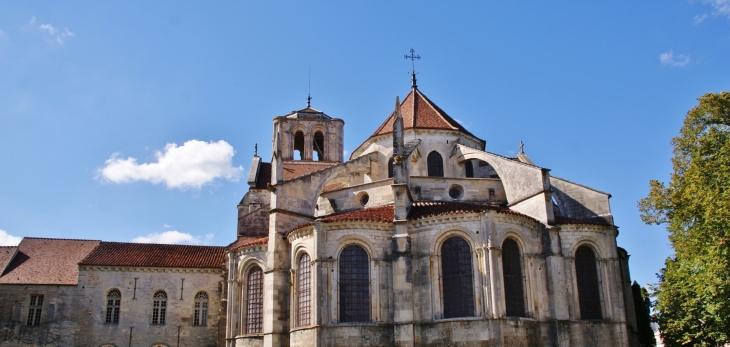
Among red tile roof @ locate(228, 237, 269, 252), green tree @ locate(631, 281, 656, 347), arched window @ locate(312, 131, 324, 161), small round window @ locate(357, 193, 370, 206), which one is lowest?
green tree @ locate(631, 281, 656, 347)

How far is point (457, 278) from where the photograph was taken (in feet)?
71.4

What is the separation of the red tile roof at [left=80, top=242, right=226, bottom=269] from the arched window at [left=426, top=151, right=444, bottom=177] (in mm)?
12784

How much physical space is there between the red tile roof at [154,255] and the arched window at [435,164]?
41.9 feet

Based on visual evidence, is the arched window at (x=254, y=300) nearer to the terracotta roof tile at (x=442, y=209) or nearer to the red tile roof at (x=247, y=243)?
the red tile roof at (x=247, y=243)

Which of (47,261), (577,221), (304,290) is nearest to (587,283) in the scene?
(577,221)

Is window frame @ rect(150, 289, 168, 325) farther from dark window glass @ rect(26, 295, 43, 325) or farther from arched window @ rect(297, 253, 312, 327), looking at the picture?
arched window @ rect(297, 253, 312, 327)

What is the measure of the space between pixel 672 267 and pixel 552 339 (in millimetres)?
5101

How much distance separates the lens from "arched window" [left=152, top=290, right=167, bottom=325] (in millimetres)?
32781

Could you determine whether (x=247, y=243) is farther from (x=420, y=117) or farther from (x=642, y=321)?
(x=642, y=321)

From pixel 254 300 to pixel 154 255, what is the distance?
11335mm

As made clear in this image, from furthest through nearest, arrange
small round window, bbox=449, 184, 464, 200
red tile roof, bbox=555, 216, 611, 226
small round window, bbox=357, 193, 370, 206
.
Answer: small round window, bbox=449, 184, 464, 200, small round window, bbox=357, 193, 370, 206, red tile roof, bbox=555, 216, 611, 226

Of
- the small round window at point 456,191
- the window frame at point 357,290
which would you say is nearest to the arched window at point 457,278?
the window frame at point 357,290

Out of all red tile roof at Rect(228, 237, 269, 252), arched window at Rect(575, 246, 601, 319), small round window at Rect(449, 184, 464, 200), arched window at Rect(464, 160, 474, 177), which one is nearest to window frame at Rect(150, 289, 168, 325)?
red tile roof at Rect(228, 237, 269, 252)

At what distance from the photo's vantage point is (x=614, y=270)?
23.3 m
